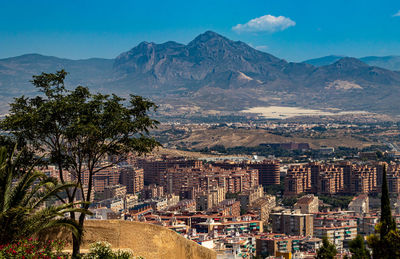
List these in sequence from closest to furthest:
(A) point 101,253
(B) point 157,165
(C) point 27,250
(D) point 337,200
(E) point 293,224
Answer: (C) point 27,250 → (A) point 101,253 → (E) point 293,224 → (D) point 337,200 → (B) point 157,165

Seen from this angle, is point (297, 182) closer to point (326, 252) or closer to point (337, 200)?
point (337, 200)

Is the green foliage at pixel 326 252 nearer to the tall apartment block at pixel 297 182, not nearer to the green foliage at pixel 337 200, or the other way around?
the green foliage at pixel 337 200

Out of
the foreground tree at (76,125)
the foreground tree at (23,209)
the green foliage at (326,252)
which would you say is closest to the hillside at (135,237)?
the foreground tree at (76,125)

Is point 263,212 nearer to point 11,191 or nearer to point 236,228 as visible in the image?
point 236,228

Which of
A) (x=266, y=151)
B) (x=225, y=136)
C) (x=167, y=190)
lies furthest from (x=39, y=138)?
(x=225, y=136)

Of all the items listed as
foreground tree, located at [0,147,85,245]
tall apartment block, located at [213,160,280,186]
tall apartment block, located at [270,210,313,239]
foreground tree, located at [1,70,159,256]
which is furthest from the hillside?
tall apartment block, located at [213,160,280,186]

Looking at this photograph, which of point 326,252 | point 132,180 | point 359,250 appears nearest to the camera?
point 359,250

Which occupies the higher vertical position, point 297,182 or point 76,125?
point 76,125

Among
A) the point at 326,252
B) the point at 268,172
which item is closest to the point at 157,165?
the point at 268,172
